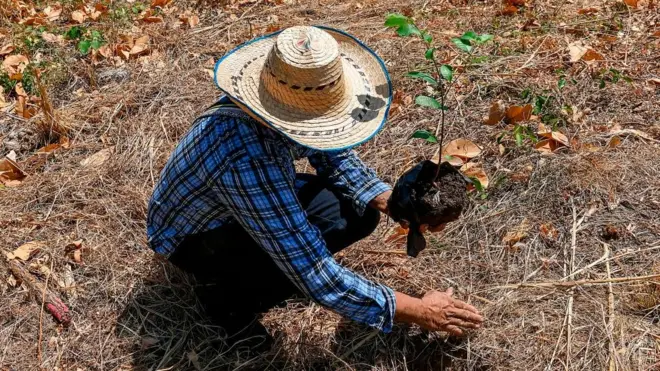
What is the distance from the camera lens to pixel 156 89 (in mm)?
3078

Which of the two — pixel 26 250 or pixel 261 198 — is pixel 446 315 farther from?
pixel 26 250

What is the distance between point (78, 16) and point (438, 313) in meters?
2.81

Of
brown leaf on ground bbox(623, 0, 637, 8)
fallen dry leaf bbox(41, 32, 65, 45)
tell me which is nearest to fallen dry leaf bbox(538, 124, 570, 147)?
brown leaf on ground bbox(623, 0, 637, 8)

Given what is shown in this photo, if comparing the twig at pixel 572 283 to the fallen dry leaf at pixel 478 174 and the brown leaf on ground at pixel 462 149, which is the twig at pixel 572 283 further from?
the brown leaf on ground at pixel 462 149

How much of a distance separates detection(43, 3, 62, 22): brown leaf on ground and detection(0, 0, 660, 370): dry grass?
792mm

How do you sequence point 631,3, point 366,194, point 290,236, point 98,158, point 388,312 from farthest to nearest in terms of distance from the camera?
1. point 631,3
2. point 98,158
3. point 366,194
4. point 388,312
5. point 290,236

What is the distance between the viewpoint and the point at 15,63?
327 cm

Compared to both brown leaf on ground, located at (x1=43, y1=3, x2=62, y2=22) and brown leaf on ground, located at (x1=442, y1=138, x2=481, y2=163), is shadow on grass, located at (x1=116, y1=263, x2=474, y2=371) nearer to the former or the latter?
brown leaf on ground, located at (x1=442, y1=138, x2=481, y2=163)

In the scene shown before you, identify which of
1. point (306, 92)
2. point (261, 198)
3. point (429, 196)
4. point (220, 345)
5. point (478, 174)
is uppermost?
point (306, 92)

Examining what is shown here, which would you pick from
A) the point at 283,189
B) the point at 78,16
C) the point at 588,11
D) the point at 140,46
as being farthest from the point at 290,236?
the point at 78,16

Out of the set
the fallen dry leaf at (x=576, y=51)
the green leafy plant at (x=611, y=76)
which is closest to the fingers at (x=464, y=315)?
the green leafy plant at (x=611, y=76)

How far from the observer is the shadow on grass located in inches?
75.8

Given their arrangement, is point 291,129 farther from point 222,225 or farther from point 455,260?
point 455,260

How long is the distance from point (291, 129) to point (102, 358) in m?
1.04
